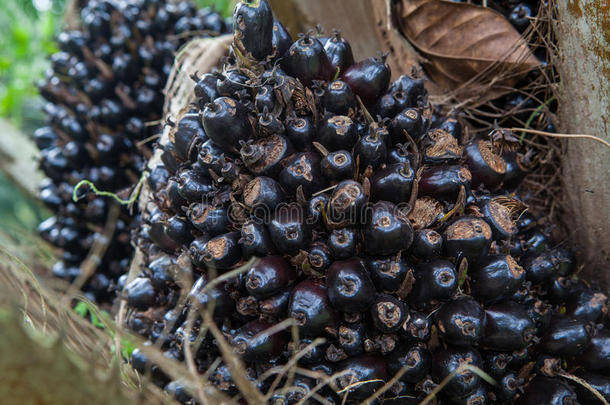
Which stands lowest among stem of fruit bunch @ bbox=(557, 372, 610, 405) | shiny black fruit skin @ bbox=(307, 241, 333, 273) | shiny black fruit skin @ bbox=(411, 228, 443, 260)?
stem of fruit bunch @ bbox=(557, 372, 610, 405)

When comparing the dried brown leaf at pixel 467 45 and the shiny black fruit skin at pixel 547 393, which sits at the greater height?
the dried brown leaf at pixel 467 45

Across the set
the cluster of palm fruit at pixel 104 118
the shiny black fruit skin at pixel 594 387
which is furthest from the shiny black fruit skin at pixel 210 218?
the cluster of palm fruit at pixel 104 118

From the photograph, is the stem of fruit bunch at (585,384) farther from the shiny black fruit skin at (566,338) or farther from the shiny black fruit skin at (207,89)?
the shiny black fruit skin at (207,89)

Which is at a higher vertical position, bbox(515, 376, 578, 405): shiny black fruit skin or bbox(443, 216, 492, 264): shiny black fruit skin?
bbox(443, 216, 492, 264): shiny black fruit skin

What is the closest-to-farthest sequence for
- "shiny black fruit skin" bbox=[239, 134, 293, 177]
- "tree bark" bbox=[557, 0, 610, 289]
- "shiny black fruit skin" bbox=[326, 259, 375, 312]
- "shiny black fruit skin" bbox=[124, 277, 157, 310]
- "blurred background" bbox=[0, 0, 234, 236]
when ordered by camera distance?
"shiny black fruit skin" bbox=[326, 259, 375, 312] → "shiny black fruit skin" bbox=[239, 134, 293, 177] → "tree bark" bbox=[557, 0, 610, 289] → "shiny black fruit skin" bbox=[124, 277, 157, 310] → "blurred background" bbox=[0, 0, 234, 236]

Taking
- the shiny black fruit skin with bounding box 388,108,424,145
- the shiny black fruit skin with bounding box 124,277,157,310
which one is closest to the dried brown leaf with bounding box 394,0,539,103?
the shiny black fruit skin with bounding box 388,108,424,145

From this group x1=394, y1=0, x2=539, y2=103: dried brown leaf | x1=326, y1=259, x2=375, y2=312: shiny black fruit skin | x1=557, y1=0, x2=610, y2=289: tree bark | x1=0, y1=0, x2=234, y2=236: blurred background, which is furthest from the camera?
x1=0, y1=0, x2=234, y2=236: blurred background

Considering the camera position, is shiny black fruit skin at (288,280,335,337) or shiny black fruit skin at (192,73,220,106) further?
shiny black fruit skin at (192,73,220,106)

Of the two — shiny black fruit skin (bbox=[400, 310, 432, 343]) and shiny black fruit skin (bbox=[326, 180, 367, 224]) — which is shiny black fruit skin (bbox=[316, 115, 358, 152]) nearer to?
shiny black fruit skin (bbox=[326, 180, 367, 224])
